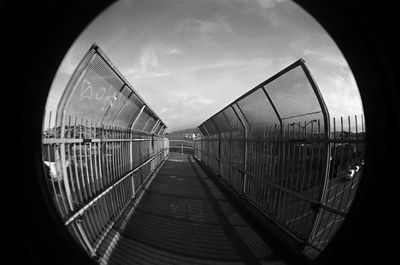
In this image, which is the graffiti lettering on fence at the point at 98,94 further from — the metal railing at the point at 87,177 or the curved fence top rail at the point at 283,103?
the curved fence top rail at the point at 283,103

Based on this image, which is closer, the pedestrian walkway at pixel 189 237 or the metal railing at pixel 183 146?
the pedestrian walkway at pixel 189 237

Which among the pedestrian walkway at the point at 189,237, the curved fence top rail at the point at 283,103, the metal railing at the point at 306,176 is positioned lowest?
the pedestrian walkway at the point at 189,237

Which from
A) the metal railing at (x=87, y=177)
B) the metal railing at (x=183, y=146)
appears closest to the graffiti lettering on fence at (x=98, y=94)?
the metal railing at (x=87, y=177)

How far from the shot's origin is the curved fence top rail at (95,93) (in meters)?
2.77

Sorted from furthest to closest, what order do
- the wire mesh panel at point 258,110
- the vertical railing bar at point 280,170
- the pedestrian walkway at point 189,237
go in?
the wire mesh panel at point 258,110 < the vertical railing bar at point 280,170 < the pedestrian walkway at point 189,237

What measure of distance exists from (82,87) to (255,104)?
3.71 metres

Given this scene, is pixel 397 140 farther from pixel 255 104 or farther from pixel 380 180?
pixel 255 104

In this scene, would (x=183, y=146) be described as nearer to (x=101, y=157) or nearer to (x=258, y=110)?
(x=258, y=110)

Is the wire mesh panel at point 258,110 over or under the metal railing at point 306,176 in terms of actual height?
over

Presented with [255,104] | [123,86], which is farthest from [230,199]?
[123,86]

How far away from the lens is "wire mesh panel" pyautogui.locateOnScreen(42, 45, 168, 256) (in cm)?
264

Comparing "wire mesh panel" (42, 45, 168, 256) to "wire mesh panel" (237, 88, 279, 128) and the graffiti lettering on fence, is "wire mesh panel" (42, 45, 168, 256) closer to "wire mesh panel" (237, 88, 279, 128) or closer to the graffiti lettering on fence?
the graffiti lettering on fence

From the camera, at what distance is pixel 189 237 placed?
4.08 meters

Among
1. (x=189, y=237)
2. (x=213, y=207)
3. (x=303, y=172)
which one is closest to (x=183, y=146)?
(x=213, y=207)
